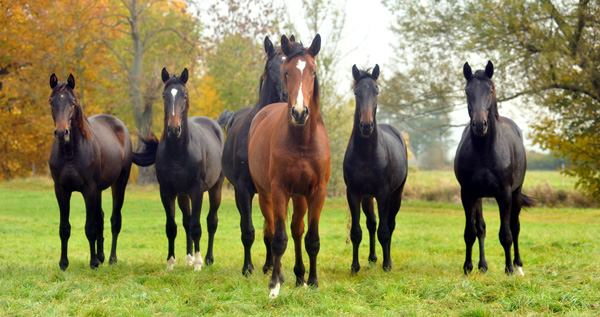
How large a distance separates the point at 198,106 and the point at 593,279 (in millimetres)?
23104

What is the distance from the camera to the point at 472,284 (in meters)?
5.57

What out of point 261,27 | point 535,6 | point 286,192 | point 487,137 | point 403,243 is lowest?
point 403,243

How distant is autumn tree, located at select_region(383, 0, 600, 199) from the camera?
16.3 meters

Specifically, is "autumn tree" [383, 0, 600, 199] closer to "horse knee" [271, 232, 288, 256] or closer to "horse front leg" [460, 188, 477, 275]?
"horse front leg" [460, 188, 477, 275]

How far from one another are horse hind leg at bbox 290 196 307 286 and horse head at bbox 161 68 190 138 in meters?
1.99

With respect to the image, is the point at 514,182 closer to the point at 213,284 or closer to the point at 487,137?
the point at 487,137

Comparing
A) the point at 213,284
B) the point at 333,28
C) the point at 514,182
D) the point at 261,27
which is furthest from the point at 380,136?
the point at 261,27

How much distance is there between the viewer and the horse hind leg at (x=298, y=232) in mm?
5668

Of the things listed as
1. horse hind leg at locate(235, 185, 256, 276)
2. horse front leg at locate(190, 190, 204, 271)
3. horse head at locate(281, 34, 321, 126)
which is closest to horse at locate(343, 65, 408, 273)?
horse hind leg at locate(235, 185, 256, 276)

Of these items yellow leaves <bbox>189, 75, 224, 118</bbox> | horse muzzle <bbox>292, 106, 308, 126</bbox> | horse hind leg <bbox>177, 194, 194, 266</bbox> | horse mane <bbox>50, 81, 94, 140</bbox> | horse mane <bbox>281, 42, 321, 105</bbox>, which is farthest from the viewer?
yellow leaves <bbox>189, 75, 224, 118</bbox>

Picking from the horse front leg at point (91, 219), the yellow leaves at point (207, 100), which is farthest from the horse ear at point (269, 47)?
the yellow leaves at point (207, 100)

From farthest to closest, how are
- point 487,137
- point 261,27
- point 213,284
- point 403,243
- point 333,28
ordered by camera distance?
point 261,27, point 333,28, point 403,243, point 487,137, point 213,284

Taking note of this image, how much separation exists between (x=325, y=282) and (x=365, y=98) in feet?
7.45

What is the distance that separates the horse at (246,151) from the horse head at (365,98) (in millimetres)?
999
